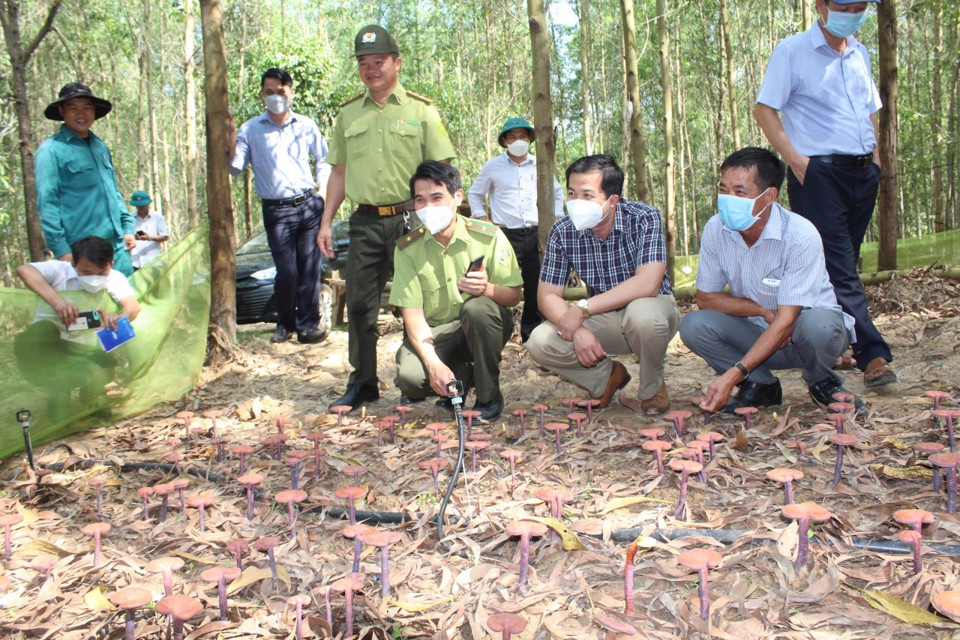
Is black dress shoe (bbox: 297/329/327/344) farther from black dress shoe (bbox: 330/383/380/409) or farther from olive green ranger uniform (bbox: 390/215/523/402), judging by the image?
olive green ranger uniform (bbox: 390/215/523/402)

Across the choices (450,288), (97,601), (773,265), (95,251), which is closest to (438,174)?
(450,288)

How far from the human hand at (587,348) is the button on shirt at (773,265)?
630mm

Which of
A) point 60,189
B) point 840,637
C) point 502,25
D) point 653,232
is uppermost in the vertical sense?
point 502,25

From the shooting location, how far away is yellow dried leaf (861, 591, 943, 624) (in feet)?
5.49

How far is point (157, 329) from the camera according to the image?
4.01 metres

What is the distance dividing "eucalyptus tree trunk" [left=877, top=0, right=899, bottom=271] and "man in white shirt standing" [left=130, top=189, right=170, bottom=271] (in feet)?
22.5

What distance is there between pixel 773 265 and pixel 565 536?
1.73m

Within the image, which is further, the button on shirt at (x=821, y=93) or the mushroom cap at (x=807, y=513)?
the button on shirt at (x=821, y=93)

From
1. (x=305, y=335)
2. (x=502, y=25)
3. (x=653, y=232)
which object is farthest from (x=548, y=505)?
(x=502, y=25)

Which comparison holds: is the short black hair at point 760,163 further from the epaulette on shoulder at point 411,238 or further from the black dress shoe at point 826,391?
the epaulette on shoulder at point 411,238

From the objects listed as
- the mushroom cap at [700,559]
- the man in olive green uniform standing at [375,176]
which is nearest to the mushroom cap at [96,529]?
the mushroom cap at [700,559]

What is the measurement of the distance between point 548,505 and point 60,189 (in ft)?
11.9

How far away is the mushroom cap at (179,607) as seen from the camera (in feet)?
5.37

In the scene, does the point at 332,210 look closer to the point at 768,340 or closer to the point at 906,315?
the point at 768,340
